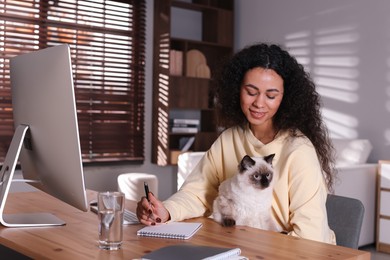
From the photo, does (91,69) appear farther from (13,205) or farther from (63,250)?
(63,250)

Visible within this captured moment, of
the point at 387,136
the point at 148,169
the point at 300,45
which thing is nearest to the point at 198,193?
the point at 387,136

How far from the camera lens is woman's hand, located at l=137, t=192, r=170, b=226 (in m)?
1.60

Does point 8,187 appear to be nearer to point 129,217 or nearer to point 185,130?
point 129,217

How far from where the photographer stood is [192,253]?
3.92ft

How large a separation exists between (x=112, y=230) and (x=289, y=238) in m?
0.48

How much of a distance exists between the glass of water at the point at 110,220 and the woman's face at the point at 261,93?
2.10 ft

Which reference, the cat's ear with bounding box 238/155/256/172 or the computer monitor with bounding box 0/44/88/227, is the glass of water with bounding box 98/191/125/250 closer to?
the computer monitor with bounding box 0/44/88/227

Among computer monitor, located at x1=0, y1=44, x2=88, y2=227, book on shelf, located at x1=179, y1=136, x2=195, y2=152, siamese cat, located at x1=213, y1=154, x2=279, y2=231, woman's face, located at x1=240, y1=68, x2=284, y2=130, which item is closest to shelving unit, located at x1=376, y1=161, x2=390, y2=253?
book on shelf, located at x1=179, y1=136, x2=195, y2=152

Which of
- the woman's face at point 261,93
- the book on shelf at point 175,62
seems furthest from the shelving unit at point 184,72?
the woman's face at point 261,93

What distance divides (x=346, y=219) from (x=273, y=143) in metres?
0.34

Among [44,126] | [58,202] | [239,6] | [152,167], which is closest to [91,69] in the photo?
[152,167]

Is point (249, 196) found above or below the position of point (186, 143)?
above

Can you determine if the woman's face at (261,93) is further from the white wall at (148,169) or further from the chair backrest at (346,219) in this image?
the white wall at (148,169)

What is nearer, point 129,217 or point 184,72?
point 129,217
